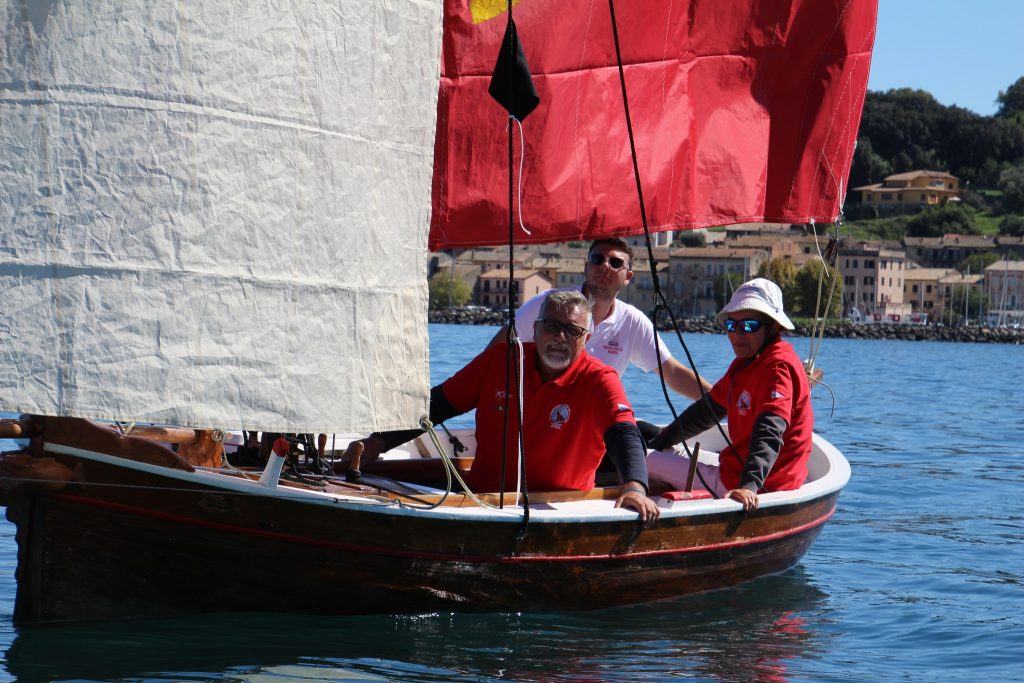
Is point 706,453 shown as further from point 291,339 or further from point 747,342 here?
point 291,339

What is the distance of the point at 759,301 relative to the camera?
809 centimetres

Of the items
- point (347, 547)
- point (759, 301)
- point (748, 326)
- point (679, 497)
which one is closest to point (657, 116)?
point (759, 301)

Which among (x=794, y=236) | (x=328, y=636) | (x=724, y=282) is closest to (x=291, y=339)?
(x=328, y=636)

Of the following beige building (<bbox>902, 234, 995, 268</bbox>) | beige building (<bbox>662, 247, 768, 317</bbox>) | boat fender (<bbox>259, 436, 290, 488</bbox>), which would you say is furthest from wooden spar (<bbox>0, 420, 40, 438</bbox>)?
beige building (<bbox>902, 234, 995, 268</bbox>)

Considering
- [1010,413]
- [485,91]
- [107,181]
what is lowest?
[1010,413]

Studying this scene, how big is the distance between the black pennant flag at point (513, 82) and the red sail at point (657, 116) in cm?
162

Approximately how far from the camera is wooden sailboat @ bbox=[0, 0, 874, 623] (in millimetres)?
5605

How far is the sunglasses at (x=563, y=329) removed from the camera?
6957mm

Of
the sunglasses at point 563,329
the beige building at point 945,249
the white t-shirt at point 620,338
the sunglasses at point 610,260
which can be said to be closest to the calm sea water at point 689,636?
the sunglasses at point 563,329

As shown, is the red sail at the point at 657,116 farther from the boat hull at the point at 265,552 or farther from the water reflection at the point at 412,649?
the water reflection at the point at 412,649

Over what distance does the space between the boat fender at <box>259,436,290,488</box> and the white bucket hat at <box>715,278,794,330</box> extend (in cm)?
272

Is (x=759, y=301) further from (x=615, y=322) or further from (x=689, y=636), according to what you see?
(x=689, y=636)

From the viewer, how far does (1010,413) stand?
3006 centimetres

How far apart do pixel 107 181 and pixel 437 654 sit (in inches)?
102
